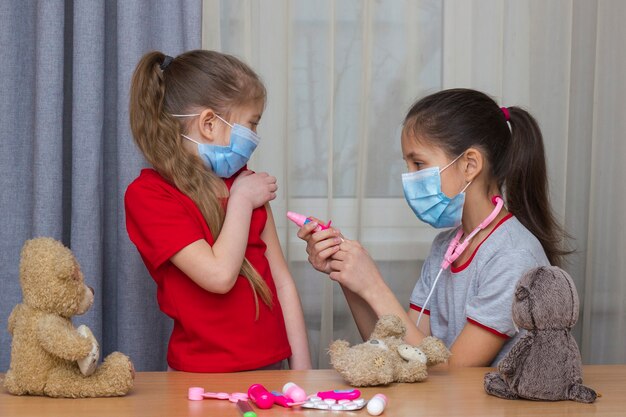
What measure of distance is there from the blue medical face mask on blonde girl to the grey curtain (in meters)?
0.39

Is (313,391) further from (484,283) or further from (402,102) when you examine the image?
(402,102)

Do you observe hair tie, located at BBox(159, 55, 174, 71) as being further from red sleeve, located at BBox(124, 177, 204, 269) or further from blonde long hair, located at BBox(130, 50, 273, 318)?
red sleeve, located at BBox(124, 177, 204, 269)

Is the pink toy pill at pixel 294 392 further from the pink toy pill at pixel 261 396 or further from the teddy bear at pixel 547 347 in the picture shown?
the teddy bear at pixel 547 347

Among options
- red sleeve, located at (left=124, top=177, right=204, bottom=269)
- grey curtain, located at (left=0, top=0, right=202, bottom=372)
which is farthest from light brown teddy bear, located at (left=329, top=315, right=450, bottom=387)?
grey curtain, located at (left=0, top=0, right=202, bottom=372)

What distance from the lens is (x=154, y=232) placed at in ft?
4.77

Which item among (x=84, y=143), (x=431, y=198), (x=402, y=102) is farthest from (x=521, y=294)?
(x=84, y=143)

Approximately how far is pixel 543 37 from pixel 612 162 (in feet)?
1.25

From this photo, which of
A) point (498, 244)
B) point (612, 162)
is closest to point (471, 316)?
point (498, 244)

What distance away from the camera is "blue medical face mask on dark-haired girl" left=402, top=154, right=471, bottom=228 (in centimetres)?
162

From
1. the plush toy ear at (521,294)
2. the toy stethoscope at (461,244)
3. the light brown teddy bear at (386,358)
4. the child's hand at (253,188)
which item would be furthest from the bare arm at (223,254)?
the plush toy ear at (521,294)

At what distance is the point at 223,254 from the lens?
1.45m

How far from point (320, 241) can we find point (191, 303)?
0.94 feet

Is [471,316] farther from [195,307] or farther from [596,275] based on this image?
[596,275]

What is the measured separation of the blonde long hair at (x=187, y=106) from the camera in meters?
1.52
